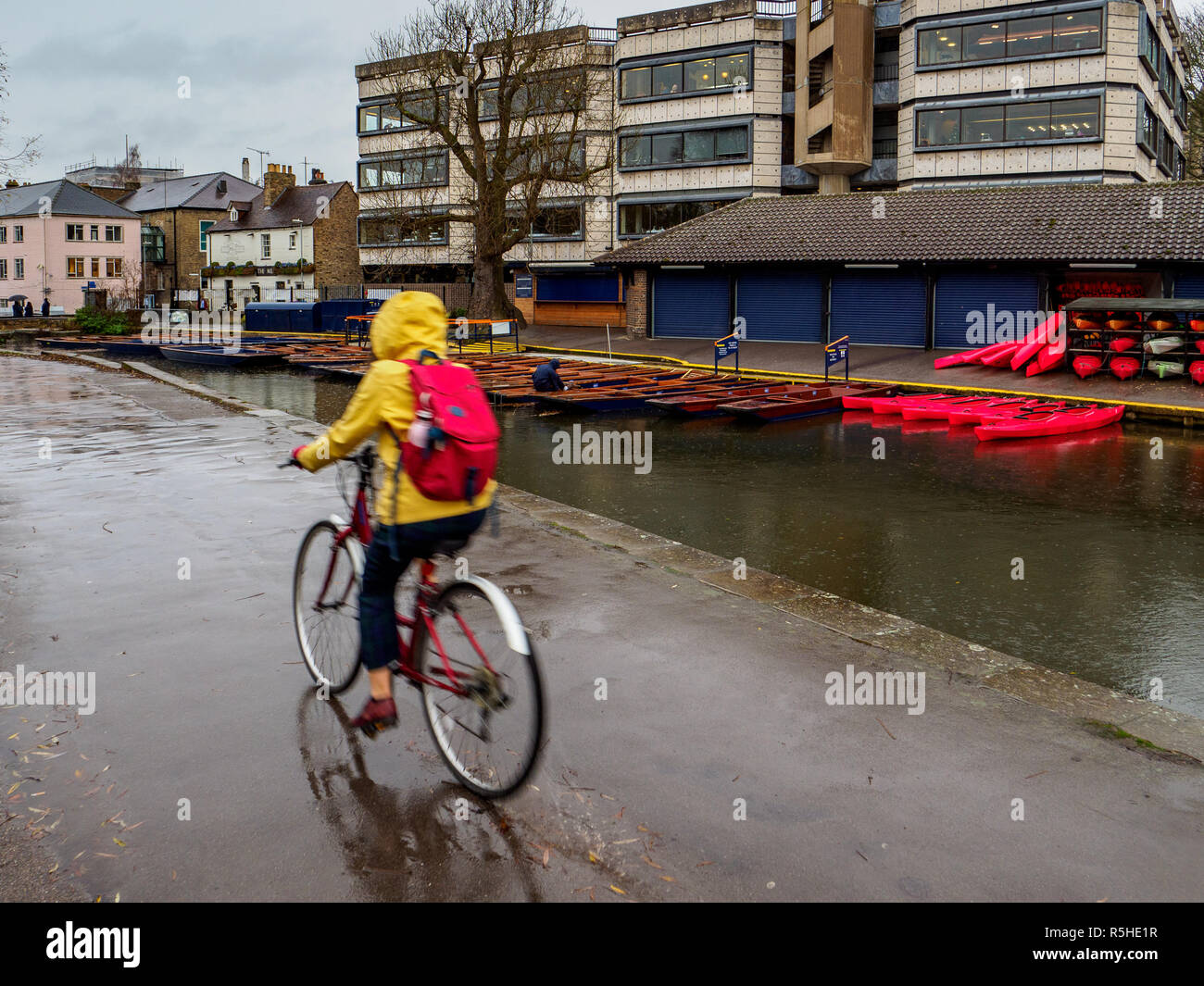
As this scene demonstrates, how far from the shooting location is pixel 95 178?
11194 cm

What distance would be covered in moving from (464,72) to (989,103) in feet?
70.2

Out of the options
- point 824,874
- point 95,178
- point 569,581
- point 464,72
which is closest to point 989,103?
point 464,72

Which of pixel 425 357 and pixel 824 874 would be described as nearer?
pixel 824 874

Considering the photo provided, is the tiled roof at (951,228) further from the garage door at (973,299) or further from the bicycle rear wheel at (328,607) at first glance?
the bicycle rear wheel at (328,607)

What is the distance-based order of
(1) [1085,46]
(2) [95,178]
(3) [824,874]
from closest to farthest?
1. (3) [824,874]
2. (1) [1085,46]
3. (2) [95,178]

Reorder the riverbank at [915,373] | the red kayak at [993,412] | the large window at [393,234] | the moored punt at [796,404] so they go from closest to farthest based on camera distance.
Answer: the red kayak at [993,412], the moored punt at [796,404], the riverbank at [915,373], the large window at [393,234]

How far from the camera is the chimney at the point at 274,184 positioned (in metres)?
77.9

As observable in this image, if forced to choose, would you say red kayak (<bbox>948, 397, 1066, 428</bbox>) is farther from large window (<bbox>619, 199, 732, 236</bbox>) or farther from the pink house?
the pink house

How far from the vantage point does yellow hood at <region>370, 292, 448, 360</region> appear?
4.41m

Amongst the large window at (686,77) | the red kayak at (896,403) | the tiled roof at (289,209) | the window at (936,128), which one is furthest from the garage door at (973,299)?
the tiled roof at (289,209)

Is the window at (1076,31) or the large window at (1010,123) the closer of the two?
the window at (1076,31)

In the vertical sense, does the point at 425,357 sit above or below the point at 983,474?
above

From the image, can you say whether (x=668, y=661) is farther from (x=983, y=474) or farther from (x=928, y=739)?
(x=983, y=474)

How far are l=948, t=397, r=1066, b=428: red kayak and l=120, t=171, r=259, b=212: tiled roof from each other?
79.1m
